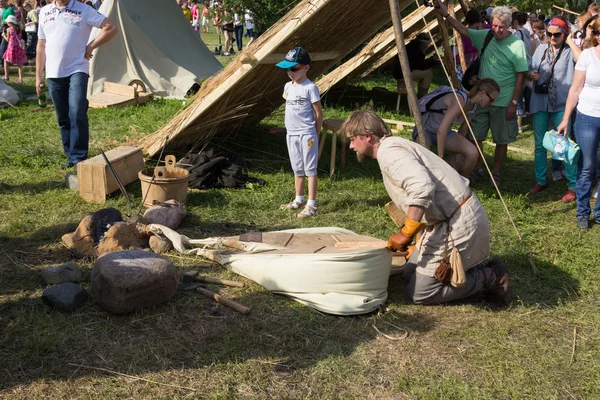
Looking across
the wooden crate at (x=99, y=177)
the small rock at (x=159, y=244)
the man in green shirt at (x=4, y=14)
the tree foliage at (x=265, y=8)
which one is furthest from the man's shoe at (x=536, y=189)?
the man in green shirt at (x=4, y=14)

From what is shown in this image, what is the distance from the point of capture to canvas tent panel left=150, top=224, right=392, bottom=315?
3949 mm

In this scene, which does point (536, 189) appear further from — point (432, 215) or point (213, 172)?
point (213, 172)

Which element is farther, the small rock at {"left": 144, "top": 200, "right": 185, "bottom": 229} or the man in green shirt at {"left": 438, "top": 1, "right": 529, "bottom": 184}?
the man in green shirt at {"left": 438, "top": 1, "right": 529, "bottom": 184}

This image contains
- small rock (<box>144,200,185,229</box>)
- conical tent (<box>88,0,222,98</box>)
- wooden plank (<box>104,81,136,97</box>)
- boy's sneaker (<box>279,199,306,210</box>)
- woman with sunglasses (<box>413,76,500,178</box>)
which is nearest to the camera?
small rock (<box>144,200,185,229</box>)

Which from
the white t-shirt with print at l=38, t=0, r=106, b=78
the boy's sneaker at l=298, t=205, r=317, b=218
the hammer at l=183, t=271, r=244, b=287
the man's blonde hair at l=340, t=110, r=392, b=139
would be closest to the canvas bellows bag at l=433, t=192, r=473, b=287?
the man's blonde hair at l=340, t=110, r=392, b=139

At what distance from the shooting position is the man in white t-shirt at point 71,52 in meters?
6.43

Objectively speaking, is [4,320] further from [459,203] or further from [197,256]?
[459,203]

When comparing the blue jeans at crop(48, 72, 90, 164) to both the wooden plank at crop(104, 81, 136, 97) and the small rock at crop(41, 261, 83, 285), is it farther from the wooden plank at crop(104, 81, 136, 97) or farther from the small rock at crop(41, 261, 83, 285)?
the wooden plank at crop(104, 81, 136, 97)

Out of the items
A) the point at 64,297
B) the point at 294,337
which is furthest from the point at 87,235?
the point at 294,337

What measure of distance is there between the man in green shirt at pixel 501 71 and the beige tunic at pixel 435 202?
3053 mm

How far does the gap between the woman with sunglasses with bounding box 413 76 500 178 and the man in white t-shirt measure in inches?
139

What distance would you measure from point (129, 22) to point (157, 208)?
289 inches

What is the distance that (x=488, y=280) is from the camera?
162 inches

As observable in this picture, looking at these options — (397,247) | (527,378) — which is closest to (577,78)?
(397,247)
